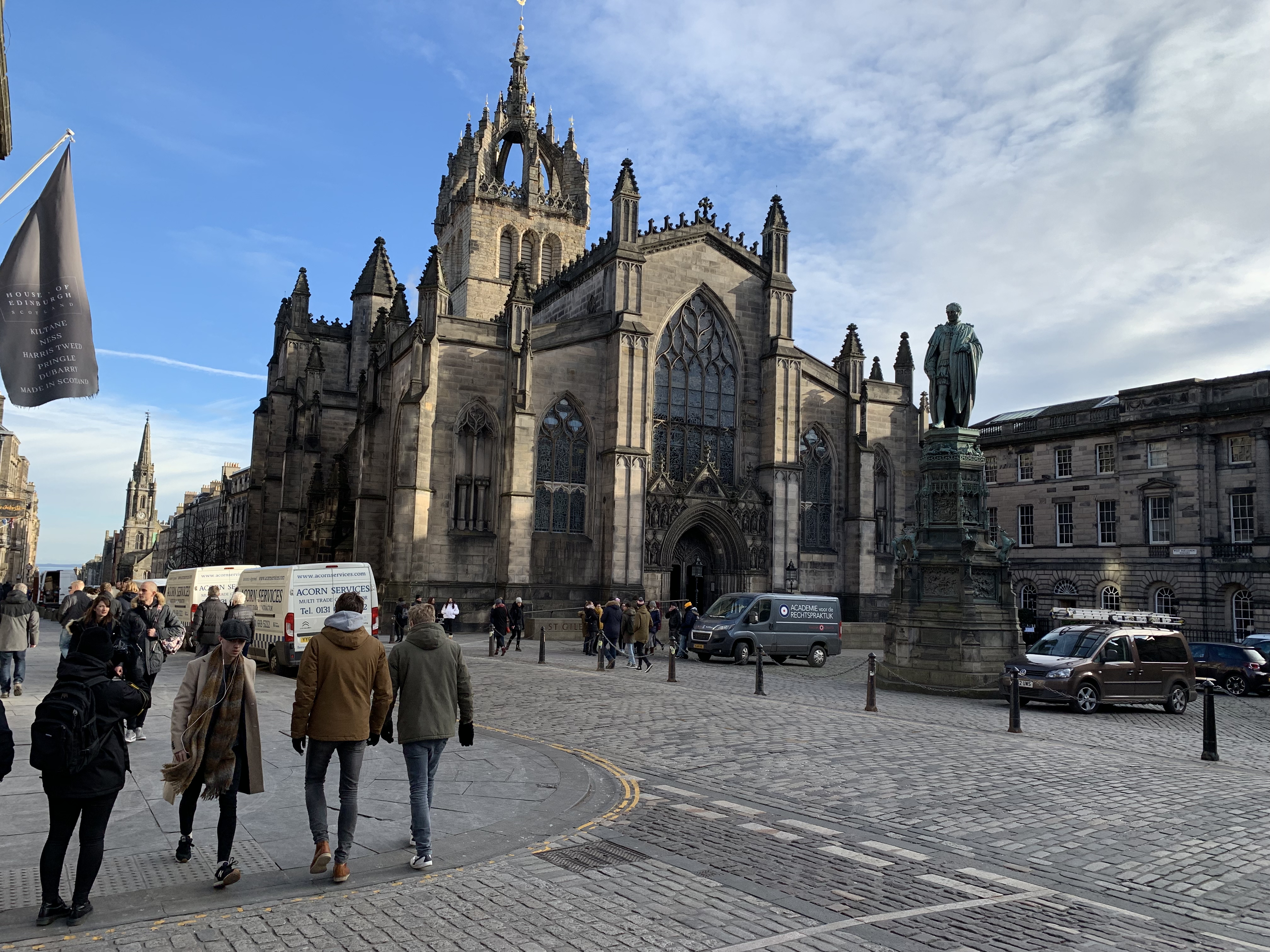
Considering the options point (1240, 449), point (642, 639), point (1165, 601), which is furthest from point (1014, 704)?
point (1240, 449)

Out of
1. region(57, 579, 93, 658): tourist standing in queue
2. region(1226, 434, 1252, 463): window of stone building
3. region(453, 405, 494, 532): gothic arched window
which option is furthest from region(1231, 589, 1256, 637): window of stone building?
region(57, 579, 93, 658): tourist standing in queue

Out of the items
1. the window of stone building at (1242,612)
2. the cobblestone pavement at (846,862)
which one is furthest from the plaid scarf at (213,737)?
the window of stone building at (1242,612)

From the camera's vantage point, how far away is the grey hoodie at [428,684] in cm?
622

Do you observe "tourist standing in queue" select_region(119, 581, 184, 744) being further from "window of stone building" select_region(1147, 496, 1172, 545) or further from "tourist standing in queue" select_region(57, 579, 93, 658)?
"window of stone building" select_region(1147, 496, 1172, 545)

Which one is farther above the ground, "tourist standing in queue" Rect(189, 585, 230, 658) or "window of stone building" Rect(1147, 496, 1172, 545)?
"window of stone building" Rect(1147, 496, 1172, 545)

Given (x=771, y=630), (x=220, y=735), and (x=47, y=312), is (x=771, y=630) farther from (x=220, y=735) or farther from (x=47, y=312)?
(x=220, y=735)

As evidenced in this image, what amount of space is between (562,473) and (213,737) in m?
28.7

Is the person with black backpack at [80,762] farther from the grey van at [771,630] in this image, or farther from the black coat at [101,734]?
the grey van at [771,630]

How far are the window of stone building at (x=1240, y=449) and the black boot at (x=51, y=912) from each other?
158 feet

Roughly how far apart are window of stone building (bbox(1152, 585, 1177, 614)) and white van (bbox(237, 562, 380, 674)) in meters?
38.8

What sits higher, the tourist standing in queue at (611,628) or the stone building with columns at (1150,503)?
the stone building with columns at (1150,503)

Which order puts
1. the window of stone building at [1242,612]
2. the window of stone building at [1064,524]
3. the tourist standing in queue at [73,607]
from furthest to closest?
the window of stone building at [1064,524] < the window of stone building at [1242,612] < the tourist standing in queue at [73,607]

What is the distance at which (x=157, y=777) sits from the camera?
8.77m

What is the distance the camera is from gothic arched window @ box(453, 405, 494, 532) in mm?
33188
